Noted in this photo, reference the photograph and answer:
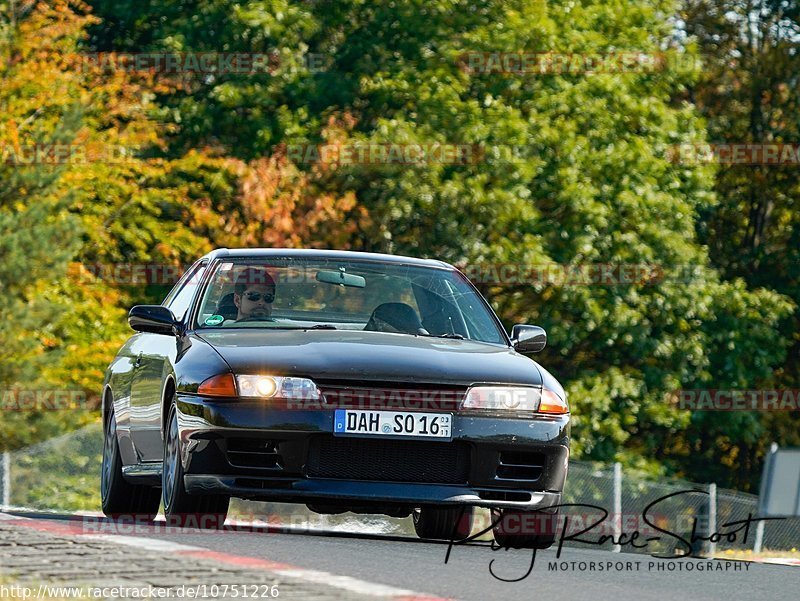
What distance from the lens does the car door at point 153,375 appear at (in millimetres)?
10727

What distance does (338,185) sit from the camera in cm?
3625

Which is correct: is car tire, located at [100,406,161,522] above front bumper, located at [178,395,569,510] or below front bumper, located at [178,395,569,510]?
below

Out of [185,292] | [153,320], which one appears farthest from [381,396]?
[185,292]

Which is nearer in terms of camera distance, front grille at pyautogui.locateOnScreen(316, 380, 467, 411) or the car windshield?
front grille at pyautogui.locateOnScreen(316, 380, 467, 411)

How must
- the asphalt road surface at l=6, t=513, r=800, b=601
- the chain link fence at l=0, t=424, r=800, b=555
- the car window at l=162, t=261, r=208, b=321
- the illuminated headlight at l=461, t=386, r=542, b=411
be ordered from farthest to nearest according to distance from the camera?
the chain link fence at l=0, t=424, r=800, b=555, the car window at l=162, t=261, r=208, b=321, the illuminated headlight at l=461, t=386, r=542, b=411, the asphalt road surface at l=6, t=513, r=800, b=601

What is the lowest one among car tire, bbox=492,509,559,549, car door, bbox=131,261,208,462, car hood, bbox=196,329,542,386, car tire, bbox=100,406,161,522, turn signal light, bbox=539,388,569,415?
car tire, bbox=100,406,161,522

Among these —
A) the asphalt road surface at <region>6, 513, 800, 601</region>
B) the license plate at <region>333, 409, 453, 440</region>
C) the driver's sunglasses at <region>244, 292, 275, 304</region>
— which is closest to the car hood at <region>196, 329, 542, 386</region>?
the license plate at <region>333, 409, 453, 440</region>

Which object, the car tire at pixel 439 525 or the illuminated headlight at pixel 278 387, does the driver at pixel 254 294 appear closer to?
the illuminated headlight at pixel 278 387

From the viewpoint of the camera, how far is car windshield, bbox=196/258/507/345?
1102 centimetres

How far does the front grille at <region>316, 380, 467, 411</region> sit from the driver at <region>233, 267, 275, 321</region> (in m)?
1.46

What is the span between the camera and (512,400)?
391 inches

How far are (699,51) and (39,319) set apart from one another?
16052 mm

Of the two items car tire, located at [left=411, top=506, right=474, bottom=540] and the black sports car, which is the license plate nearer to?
the black sports car

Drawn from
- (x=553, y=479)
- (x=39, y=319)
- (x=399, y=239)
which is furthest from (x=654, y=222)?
(x=553, y=479)
